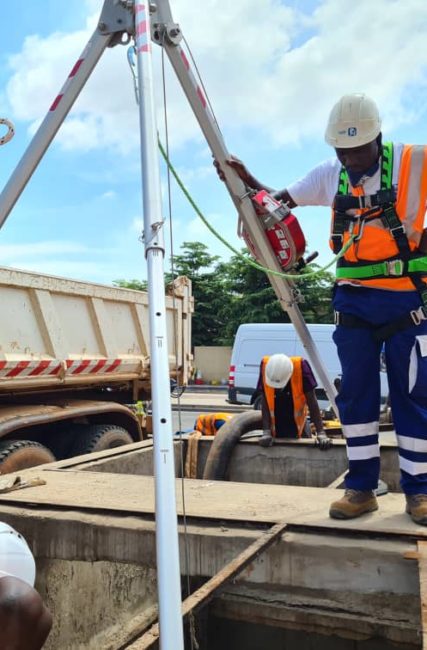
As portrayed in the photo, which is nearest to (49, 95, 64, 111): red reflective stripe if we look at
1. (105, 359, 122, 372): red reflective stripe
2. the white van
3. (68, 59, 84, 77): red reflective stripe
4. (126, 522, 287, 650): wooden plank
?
(68, 59, 84, 77): red reflective stripe

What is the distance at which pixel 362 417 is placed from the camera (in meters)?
3.16

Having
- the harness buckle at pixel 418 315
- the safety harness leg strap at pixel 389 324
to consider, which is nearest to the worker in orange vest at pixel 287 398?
the safety harness leg strap at pixel 389 324

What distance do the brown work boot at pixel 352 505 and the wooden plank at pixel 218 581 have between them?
26 cm

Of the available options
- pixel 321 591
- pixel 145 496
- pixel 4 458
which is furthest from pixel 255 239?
pixel 4 458

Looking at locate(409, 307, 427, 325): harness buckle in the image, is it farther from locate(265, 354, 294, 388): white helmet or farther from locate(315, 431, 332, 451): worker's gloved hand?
locate(265, 354, 294, 388): white helmet

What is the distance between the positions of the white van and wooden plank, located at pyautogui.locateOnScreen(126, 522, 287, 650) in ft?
36.3

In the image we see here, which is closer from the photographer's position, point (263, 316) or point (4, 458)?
point (4, 458)

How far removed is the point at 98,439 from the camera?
6.94m

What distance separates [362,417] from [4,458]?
3.69 m

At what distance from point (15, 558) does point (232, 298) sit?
29623 millimetres

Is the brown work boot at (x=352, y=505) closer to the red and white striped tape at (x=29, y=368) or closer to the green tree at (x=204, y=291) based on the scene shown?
the red and white striped tape at (x=29, y=368)

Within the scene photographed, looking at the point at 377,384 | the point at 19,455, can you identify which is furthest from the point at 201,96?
the point at 19,455

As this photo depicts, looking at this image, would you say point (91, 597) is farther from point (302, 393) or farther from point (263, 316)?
point (263, 316)

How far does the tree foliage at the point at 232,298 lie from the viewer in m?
28.9
